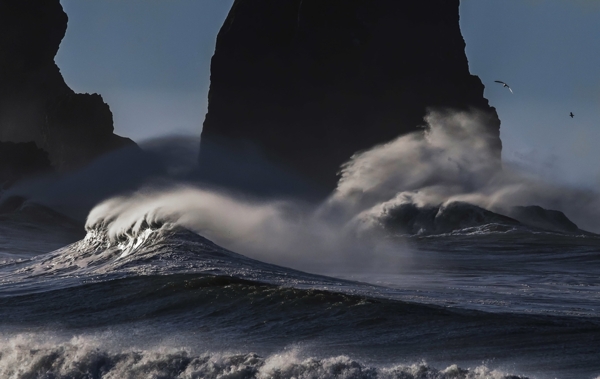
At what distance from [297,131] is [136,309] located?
231 ft

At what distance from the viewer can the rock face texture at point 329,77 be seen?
8006 cm

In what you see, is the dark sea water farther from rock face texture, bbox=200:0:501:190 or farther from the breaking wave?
rock face texture, bbox=200:0:501:190

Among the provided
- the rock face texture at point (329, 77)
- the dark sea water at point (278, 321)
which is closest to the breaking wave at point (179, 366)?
the dark sea water at point (278, 321)

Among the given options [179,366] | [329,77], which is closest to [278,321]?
[179,366]

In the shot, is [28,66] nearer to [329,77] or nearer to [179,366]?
[329,77]

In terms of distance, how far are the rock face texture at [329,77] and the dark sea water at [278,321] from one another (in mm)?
60669

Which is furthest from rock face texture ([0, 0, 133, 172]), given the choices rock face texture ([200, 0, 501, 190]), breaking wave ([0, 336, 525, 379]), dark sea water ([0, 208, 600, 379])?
breaking wave ([0, 336, 525, 379])

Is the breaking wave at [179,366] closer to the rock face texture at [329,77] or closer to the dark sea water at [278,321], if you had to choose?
the dark sea water at [278,321]

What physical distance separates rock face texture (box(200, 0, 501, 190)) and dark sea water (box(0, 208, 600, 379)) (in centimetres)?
6067

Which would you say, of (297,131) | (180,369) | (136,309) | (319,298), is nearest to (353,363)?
(180,369)

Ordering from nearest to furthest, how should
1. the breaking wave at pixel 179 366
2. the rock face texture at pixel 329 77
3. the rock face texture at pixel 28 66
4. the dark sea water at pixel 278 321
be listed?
the breaking wave at pixel 179 366
the dark sea water at pixel 278 321
the rock face texture at pixel 329 77
the rock face texture at pixel 28 66

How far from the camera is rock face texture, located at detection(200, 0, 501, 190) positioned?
8006 centimetres

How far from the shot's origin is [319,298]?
1261 cm

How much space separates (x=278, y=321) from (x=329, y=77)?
73.2m
